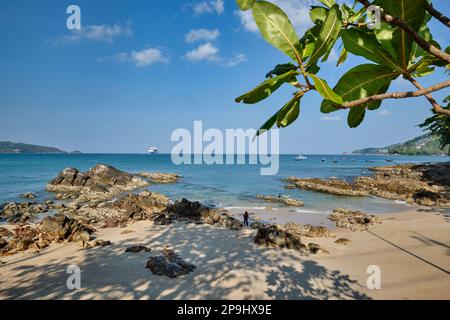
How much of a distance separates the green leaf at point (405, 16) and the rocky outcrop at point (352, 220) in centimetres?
1653

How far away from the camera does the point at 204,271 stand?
877 cm

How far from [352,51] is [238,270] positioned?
8.82 m

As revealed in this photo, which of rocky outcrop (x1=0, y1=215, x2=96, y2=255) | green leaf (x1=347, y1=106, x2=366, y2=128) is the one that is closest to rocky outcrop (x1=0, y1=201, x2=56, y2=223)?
rocky outcrop (x1=0, y1=215, x2=96, y2=255)

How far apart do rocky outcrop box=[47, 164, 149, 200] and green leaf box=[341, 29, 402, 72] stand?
28709 millimetres

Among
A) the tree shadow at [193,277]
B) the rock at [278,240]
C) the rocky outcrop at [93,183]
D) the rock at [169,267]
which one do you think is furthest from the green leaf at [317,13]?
the rocky outcrop at [93,183]

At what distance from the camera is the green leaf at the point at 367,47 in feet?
3.47

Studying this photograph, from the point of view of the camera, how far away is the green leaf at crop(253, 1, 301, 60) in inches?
35.9

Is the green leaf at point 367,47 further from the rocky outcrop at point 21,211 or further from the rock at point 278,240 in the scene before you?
the rocky outcrop at point 21,211

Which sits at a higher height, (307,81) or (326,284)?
(307,81)

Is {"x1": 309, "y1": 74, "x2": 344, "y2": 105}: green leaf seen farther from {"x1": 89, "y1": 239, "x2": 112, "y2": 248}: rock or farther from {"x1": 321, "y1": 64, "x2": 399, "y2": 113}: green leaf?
{"x1": 89, "y1": 239, "x2": 112, "y2": 248}: rock

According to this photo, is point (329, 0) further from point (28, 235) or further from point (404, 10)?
point (28, 235)

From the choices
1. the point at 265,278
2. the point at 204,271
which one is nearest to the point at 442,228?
the point at 265,278

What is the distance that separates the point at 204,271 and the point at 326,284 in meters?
4.00

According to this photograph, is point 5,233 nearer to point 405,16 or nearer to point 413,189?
point 405,16
